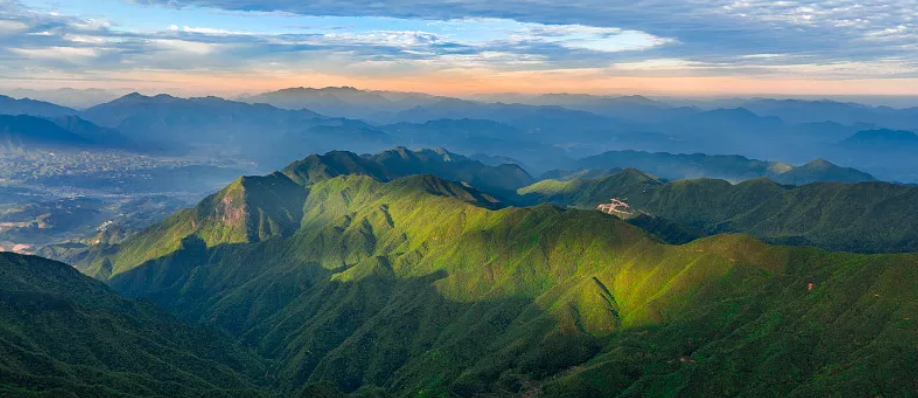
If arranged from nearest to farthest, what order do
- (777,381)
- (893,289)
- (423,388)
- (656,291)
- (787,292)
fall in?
1. (777,381)
2. (893,289)
3. (787,292)
4. (423,388)
5. (656,291)

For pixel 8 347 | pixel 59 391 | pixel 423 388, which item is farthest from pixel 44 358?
pixel 423 388

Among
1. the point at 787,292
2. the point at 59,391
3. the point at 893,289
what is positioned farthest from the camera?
the point at 787,292

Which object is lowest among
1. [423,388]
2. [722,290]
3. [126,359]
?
[423,388]

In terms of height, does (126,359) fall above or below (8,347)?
below

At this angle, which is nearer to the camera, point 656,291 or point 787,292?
point 787,292

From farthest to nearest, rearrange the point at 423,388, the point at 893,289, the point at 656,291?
the point at 656,291 → the point at 423,388 → the point at 893,289

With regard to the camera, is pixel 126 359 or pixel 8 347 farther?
pixel 126 359

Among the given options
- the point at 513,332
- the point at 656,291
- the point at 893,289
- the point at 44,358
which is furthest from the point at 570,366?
the point at 44,358

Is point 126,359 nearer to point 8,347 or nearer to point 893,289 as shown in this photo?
point 8,347

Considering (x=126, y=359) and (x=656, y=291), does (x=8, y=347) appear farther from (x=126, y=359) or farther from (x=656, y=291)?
(x=656, y=291)

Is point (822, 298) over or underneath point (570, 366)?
over
